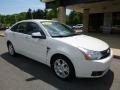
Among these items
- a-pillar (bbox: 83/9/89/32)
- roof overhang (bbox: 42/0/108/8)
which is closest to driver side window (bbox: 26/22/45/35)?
roof overhang (bbox: 42/0/108/8)

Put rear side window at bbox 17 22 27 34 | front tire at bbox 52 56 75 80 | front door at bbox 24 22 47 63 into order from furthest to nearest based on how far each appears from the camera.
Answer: rear side window at bbox 17 22 27 34 < front door at bbox 24 22 47 63 < front tire at bbox 52 56 75 80

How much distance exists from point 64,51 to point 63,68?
0.51m

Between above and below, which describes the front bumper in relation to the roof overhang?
below

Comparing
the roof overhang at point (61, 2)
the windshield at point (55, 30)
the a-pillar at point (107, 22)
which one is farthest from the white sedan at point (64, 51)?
the a-pillar at point (107, 22)

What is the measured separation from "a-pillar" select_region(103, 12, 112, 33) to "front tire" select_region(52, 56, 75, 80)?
1701 centimetres

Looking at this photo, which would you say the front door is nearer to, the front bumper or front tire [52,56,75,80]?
front tire [52,56,75,80]

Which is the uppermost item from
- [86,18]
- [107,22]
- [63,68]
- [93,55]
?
[86,18]

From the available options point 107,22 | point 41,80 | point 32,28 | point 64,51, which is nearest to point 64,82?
point 41,80

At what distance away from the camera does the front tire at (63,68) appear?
14.9 ft

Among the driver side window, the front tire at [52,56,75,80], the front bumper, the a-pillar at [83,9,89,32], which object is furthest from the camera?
the a-pillar at [83,9,89,32]

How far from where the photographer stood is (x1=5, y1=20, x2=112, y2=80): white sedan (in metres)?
4.32

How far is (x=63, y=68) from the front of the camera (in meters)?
4.78

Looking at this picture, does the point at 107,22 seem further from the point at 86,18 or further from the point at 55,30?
the point at 55,30

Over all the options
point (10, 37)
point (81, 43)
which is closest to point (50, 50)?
point (81, 43)
